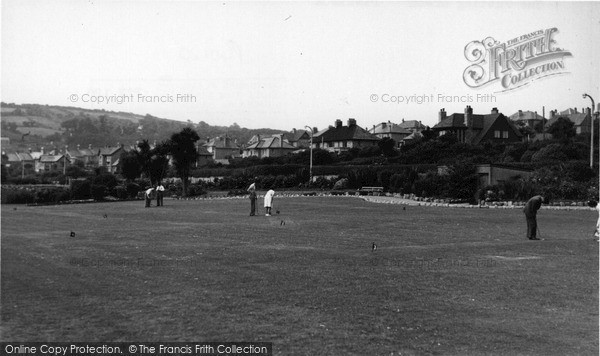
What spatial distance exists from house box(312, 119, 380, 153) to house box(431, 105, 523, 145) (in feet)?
53.6

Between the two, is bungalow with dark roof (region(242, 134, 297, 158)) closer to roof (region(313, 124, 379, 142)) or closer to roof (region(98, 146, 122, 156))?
roof (region(313, 124, 379, 142))

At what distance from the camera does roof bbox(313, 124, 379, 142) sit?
103125 millimetres

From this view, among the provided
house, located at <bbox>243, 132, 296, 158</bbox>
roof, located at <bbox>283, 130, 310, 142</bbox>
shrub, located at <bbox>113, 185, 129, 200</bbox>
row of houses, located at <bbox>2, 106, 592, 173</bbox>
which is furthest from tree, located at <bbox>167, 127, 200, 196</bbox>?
roof, located at <bbox>283, 130, 310, 142</bbox>

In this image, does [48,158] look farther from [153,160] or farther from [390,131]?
[390,131]

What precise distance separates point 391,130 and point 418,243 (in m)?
111

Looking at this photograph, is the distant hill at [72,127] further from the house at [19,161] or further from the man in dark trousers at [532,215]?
the man in dark trousers at [532,215]

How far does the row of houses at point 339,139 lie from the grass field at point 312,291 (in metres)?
46.5

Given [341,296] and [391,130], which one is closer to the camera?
[341,296]

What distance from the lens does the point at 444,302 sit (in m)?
9.88

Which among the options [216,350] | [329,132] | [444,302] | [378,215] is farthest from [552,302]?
[329,132]

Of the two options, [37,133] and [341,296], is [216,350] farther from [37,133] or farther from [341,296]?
[37,133]

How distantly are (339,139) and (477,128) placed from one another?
957 inches

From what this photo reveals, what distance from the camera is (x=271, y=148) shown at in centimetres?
11919

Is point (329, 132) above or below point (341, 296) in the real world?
above
